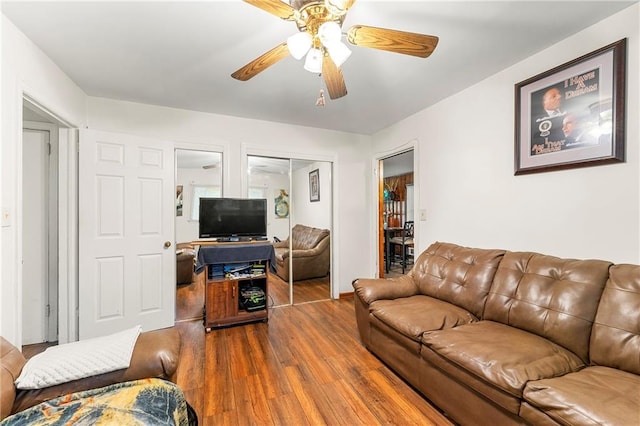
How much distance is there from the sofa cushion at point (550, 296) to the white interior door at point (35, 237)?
396cm

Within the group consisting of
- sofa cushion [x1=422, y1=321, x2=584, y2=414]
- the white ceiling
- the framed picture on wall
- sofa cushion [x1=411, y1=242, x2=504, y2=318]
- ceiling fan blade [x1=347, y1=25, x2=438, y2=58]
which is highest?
the white ceiling

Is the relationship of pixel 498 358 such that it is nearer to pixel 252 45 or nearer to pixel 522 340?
pixel 522 340

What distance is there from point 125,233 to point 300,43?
262 cm

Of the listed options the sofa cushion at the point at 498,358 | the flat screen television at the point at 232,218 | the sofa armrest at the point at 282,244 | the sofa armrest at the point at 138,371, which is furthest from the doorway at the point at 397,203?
the sofa armrest at the point at 138,371

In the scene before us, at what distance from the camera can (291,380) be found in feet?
6.54

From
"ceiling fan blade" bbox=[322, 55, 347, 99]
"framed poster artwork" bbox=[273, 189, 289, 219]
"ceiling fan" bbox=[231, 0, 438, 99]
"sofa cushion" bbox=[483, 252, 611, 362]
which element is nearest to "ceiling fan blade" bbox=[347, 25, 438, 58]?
"ceiling fan" bbox=[231, 0, 438, 99]

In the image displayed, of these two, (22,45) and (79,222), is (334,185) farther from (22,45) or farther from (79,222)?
(22,45)

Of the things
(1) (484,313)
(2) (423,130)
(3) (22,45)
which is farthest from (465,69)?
(3) (22,45)

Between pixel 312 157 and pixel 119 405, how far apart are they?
10.7ft

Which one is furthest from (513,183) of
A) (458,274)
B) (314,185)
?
(314,185)

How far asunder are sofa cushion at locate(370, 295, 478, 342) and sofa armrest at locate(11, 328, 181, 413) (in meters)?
1.43

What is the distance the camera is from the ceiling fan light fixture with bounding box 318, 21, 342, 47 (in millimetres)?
1240

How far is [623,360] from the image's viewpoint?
1301 mm

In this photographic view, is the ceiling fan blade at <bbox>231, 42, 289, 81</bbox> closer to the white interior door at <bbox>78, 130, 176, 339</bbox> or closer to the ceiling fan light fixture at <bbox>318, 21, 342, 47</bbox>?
the ceiling fan light fixture at <bbox>318, 21, 342, 47</bbox>
